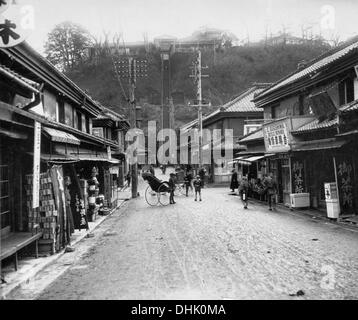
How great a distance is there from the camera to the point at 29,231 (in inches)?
411

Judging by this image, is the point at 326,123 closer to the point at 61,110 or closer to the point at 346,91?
the point at 346,91

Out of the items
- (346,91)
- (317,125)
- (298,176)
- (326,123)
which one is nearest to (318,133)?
(317,125)

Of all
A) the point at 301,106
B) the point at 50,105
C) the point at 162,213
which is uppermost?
the point at 301,106

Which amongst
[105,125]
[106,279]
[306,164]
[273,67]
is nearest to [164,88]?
[273,67]

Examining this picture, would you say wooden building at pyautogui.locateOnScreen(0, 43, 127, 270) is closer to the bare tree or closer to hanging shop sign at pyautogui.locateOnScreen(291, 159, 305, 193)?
the bare tree

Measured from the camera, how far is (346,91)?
694 inches

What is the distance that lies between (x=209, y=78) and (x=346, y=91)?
243ft

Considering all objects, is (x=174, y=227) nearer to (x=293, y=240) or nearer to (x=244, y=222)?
(x=244, y=222)

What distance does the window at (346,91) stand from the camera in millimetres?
17266

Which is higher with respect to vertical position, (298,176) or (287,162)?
(287,162)

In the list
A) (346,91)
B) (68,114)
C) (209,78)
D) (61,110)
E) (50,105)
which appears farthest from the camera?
(209,78)

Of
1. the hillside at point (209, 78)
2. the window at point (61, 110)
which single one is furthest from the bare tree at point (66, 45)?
the hillside at point (209, 78)

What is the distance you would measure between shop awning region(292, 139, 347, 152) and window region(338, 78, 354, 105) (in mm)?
2182
